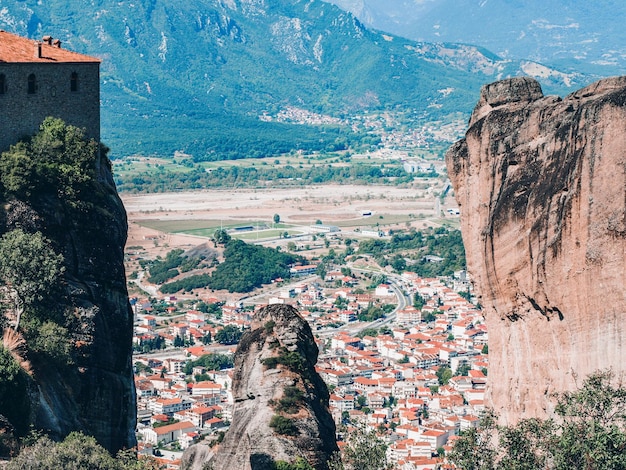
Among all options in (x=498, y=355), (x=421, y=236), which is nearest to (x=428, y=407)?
(x=498, y=355)

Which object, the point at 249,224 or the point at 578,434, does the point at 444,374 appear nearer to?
the point at 578,434

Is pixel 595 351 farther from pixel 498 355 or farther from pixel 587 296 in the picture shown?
pixel 498 355

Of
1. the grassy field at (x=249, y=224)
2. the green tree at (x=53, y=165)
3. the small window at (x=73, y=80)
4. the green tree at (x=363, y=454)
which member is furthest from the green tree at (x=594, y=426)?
the grassy field at (x=249, y=224)

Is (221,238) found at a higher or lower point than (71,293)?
lower

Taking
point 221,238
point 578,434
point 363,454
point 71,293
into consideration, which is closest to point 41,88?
point 71,293

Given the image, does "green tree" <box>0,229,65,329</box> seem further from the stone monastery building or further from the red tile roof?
the red tile roof

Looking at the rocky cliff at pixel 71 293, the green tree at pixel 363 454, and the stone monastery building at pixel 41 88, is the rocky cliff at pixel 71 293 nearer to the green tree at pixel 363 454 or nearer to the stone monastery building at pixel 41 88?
the stone monastery building at pixel 41 88
